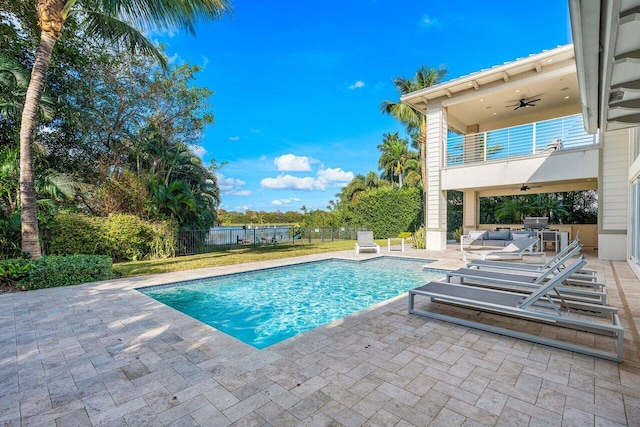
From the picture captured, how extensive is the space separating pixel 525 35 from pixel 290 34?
12549 mm

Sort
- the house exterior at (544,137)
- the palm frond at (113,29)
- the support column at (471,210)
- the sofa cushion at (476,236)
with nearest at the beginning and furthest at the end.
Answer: the house exterior at (544,137) → the palm frond at (113,29) → the sofa cushion at (476,236) → the support column at (471,210)

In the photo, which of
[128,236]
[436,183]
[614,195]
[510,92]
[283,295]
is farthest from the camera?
[436,183]

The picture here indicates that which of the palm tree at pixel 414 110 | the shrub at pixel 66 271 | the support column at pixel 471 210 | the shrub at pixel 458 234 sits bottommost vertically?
the shrub at pixel 66 271

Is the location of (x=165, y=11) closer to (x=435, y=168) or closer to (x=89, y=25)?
(x=89, y=25)

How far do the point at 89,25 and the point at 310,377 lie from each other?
1187 cm

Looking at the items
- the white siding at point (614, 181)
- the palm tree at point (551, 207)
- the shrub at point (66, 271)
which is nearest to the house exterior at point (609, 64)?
the white siding at point (614, 181)

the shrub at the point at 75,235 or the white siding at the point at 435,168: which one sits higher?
the white siding at the point at 435,168

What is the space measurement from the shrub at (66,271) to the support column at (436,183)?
12728 millimetres

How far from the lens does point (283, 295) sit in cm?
721

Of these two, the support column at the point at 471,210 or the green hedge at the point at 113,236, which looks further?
the support column at the point at 471,210

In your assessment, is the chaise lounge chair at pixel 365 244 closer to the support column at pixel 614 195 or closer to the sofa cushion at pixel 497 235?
the sofa cushion at pixel 497 235

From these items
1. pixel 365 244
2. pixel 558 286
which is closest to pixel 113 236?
pixel 365 244

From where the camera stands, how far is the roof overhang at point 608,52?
2.44 m

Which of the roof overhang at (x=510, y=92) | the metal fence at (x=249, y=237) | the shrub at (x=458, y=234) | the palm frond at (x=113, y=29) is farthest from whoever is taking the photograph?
the shrub at (x=458, y=234)
